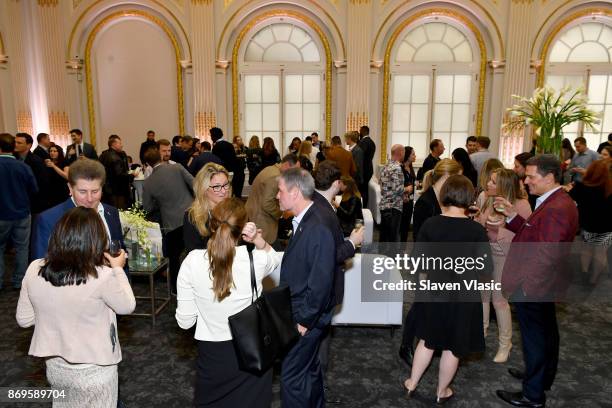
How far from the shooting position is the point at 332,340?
3945mm

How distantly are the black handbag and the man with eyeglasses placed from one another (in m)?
2.79

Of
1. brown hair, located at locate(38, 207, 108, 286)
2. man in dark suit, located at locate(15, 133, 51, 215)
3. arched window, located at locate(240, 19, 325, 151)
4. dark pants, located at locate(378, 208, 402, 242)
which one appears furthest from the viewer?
arched window, located at locate(240, 19, 325, 151)

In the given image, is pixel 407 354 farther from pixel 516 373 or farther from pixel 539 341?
pixel 539 341

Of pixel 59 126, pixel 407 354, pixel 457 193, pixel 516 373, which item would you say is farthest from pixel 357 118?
pixel 457 193

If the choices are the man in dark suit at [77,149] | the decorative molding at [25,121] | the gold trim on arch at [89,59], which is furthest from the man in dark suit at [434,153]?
the decorative molding at [25,121]

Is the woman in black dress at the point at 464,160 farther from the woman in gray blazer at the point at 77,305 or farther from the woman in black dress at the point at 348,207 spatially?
the woman in gray blazer at the point at 77,305

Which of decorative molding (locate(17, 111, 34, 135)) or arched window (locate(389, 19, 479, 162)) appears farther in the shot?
arched window (locate(389, 19, 479, 162))

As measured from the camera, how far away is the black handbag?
2025mm

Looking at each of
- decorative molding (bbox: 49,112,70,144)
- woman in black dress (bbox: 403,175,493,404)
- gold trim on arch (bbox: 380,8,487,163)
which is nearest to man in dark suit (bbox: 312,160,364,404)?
woman in black dress (bbox: 403,175,493,404)

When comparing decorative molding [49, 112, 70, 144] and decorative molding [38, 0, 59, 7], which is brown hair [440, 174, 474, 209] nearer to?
decorative molding [49, 112, 70, 144]

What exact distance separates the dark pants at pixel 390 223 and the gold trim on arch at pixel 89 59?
240 inches

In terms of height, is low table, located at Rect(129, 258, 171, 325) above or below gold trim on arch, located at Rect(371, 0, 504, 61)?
below

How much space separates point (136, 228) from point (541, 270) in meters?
3.24

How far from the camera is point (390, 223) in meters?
5.82
